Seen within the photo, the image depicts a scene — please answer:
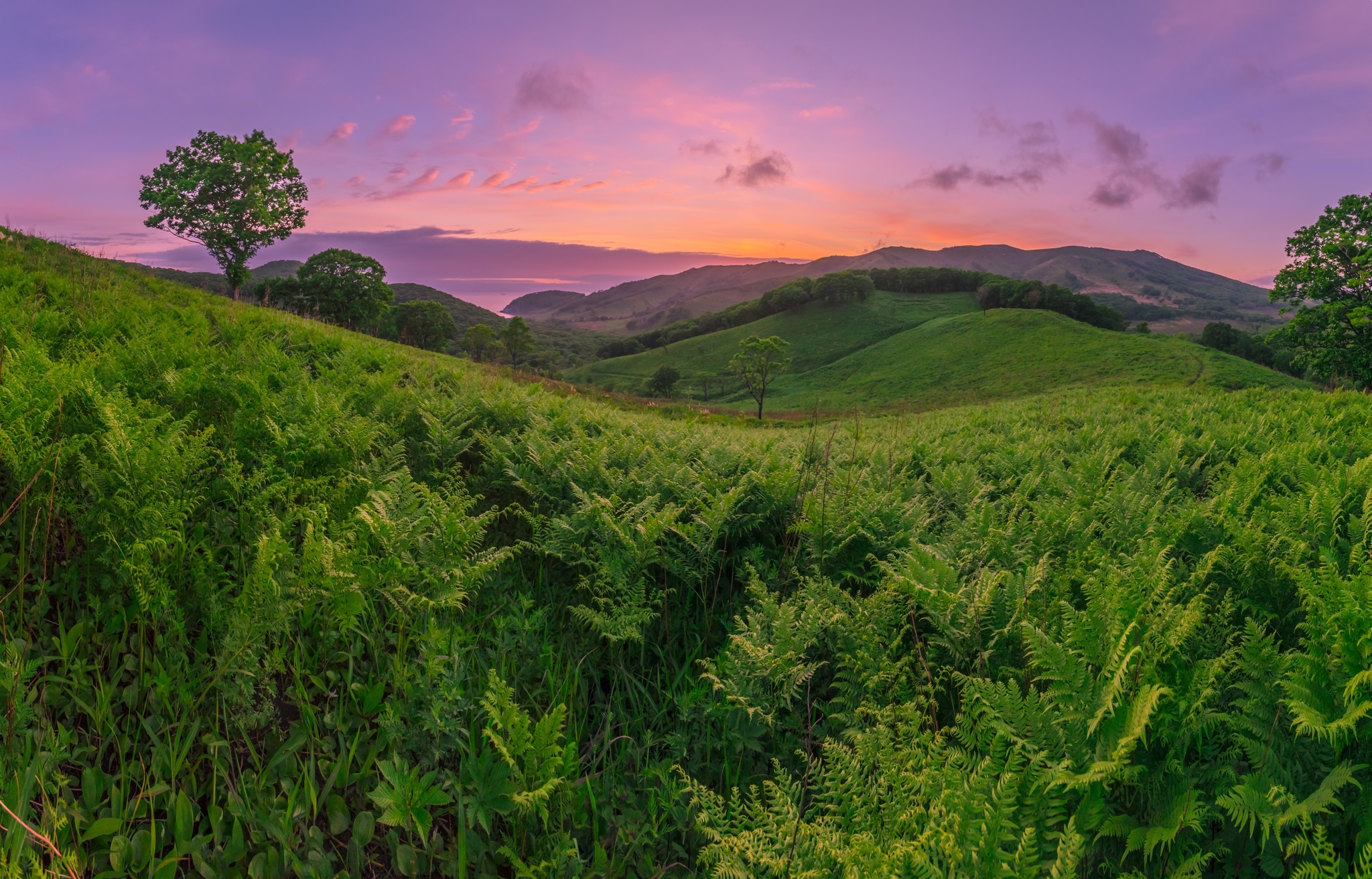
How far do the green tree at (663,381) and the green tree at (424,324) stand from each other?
39973 mm

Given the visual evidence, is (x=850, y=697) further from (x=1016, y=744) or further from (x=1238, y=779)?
(x=1238, y=779)

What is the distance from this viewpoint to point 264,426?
15.9 feet

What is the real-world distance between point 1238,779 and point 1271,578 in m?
1.79

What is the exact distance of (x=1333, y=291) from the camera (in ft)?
129

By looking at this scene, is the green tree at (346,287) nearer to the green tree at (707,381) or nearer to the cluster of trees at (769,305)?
the green tree at (707,381)

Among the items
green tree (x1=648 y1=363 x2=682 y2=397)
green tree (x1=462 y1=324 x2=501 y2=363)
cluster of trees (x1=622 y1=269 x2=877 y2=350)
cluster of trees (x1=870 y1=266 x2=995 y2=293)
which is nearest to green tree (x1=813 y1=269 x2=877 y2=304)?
cluster of trees (x1=622 y1=269 x2=877 y2=350)

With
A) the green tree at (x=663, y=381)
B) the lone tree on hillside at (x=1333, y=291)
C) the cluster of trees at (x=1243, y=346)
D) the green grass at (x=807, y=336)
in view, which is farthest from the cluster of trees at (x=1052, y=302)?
the lone tree on hillside at (x=1333, y=291)

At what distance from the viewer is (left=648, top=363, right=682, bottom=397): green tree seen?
11538cm

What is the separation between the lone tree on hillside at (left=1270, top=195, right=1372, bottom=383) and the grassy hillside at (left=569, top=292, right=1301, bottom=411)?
5.94 metres

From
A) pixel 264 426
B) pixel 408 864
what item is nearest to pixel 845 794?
pixel 408 864

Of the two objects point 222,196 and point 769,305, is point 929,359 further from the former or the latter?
point 222,196

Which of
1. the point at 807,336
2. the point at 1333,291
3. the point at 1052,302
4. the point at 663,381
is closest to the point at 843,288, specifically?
the point at 807,336

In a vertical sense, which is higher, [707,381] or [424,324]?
[424,324]

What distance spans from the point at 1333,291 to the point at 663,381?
9040 cm
